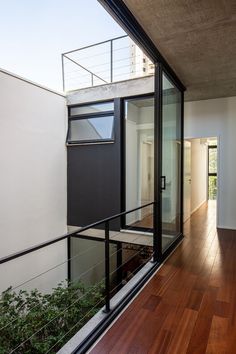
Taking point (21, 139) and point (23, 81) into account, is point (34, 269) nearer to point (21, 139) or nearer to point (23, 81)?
point (21, 139)

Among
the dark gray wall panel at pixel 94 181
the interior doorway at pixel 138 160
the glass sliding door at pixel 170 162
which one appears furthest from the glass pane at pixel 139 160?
the glass sliding door at pixel 170 162

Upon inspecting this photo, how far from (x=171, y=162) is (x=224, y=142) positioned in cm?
173

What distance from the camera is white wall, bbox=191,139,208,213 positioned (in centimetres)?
664

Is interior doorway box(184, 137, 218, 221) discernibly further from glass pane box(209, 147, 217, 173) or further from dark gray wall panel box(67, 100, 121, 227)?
dark gray wall panel box(67, 100, 121, 227)

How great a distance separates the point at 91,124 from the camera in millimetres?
5305

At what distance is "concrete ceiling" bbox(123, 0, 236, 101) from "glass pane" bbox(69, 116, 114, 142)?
1.79m

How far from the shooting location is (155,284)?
2.63 meters

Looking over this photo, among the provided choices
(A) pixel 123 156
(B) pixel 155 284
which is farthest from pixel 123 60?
(B) pixel 155 284

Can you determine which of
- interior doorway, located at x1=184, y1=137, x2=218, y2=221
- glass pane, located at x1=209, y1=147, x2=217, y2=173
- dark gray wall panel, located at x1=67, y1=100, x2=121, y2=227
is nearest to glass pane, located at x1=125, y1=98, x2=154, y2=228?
dark gray wall panel, located at x1=67, y1=100, x2=121, y2=227

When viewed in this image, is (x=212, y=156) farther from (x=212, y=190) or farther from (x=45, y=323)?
(x=45, y=323)

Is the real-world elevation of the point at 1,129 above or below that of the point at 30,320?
above

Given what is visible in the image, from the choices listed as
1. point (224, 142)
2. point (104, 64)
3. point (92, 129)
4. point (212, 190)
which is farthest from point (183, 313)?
point (212, 190)

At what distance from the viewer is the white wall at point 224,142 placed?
4812mm

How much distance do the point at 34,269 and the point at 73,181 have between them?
1922 millimetres
